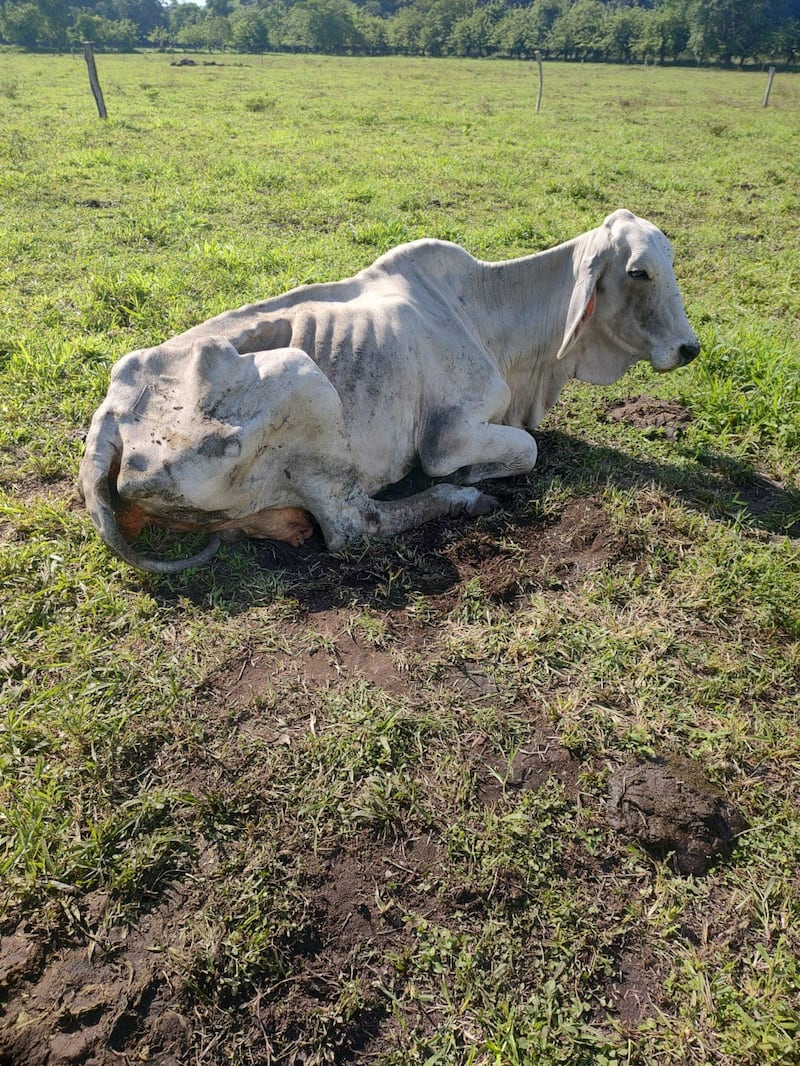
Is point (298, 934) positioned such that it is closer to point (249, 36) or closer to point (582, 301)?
point (582, 301)

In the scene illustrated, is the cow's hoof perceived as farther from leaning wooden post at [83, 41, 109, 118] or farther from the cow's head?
leaning wooden post at [83, 41, 109, 118]

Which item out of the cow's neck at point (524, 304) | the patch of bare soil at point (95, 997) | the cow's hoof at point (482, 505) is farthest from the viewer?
the cow's neck at point (524, 304)

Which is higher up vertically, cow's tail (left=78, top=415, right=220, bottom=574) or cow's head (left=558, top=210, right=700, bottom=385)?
cow's head (left=558, top=210, right=700, bottom=385)

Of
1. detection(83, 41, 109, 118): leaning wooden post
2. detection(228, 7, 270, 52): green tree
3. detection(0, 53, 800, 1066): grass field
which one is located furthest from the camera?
detection(228, 7, 270, 52): green tree

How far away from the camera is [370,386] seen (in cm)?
370

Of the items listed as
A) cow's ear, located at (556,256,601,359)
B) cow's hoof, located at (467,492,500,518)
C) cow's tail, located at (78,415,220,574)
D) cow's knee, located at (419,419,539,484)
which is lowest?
cow's hoof, located at (467,492,500,518)

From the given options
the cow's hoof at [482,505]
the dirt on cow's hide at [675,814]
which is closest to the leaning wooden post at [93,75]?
the cow's hoof at [482,505]

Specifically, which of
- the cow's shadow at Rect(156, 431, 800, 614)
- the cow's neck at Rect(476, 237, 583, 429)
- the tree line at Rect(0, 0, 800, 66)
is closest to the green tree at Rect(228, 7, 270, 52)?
the tree line at Rect(0, 0, 800, 66)

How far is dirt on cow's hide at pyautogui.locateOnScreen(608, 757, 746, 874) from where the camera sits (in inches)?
95.7

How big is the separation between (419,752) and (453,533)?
1344 millimetres

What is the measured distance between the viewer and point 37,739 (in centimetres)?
269

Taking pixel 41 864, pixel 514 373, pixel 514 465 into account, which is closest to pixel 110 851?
pixel 41 864

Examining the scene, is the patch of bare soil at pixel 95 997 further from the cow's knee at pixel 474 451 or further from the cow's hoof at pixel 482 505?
the cow's knee at pixel 474 451

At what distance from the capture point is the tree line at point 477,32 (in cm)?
4556
